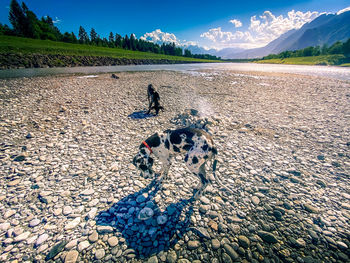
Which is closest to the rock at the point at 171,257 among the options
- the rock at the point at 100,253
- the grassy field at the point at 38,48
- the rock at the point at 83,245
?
the rock at the point at 100,253

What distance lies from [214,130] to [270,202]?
19.0 ft

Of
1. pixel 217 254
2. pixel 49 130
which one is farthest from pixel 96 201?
pixel 49 130

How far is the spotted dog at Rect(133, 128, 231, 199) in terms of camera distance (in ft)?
16.2

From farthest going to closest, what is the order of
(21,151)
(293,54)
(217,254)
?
1. (293,54)
2. (21,151)
3. (217,254)

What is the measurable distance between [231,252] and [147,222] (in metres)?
2.44

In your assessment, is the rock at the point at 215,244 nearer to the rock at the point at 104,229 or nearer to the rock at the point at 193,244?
the rock at the point at 193,244

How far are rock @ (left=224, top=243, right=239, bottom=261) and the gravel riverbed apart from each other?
0.02 m

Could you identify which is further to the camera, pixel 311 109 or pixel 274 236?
pixel 311 109

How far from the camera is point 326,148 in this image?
822 centimetres

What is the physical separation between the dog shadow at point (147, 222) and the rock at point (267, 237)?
2.07 m

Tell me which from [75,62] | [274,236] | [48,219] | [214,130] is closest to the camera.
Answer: [274,236]

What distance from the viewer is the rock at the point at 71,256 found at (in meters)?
3.56

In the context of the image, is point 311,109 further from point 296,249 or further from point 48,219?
point 48,219

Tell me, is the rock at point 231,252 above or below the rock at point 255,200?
above
